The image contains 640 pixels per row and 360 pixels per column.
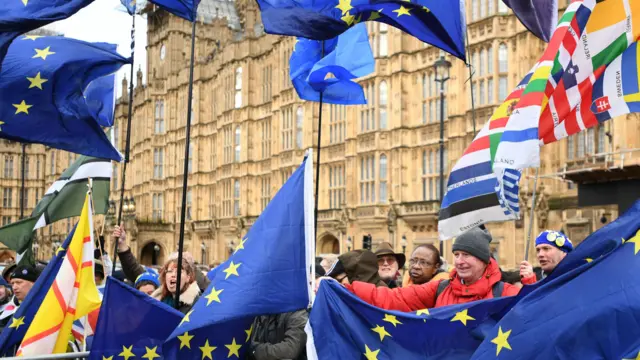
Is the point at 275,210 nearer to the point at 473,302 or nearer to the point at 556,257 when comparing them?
the point at 473,302

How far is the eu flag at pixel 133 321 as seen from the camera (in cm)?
453

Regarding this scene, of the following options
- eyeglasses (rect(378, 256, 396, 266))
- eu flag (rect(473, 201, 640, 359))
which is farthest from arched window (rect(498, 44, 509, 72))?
eu flag (rect(473, 201, 640, 359))

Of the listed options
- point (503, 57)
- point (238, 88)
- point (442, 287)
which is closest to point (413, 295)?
point (442, 287)

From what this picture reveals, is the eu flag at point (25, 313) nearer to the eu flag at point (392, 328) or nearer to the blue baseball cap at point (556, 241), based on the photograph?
the eu flag at point (392, 328)

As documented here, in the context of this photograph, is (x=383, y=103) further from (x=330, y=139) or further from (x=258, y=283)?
(x=258, y=283)

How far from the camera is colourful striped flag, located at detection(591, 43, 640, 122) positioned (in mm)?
4598

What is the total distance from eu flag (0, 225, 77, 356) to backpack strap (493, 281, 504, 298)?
3.02m

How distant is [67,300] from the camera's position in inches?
201

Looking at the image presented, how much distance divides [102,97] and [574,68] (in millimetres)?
4319

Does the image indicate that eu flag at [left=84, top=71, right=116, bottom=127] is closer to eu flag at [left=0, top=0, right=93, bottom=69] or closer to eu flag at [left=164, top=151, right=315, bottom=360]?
eu flag at [left=0, top=0, right=93, bottom=69]

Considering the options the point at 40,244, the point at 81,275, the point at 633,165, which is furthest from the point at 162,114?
the point at 81,275

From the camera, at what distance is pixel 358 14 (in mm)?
5230

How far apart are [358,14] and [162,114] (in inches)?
1566

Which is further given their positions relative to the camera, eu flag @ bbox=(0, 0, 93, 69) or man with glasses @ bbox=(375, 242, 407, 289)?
man with glasses @ bbox=(375, 242, 407, 289)
